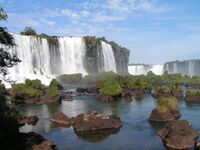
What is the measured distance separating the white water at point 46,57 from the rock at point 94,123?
42.6 metres

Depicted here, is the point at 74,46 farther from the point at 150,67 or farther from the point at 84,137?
the point at 84,137

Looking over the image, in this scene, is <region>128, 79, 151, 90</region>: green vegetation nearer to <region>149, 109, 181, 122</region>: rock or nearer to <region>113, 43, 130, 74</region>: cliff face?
<region>149, 109, 181, 122</region>: rock

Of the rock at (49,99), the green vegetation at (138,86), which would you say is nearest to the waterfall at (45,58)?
the rock at (49,99)

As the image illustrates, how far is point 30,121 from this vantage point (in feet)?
148

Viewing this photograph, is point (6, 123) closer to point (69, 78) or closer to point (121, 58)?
point (69, 78)

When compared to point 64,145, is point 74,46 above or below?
above

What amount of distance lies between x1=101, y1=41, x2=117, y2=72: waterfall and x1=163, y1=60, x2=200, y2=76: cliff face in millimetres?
35200

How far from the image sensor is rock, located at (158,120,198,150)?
1307 inches

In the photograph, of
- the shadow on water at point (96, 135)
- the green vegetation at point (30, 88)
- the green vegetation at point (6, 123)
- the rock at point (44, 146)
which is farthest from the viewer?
the green vegetation at point (30, 88)

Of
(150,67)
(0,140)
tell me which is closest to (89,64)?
(150,67)

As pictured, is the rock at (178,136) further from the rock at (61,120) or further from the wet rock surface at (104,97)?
the wet rock surface at (104,97)

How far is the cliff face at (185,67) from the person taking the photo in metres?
148

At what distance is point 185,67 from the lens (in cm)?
15125

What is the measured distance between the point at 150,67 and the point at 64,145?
408 ft
